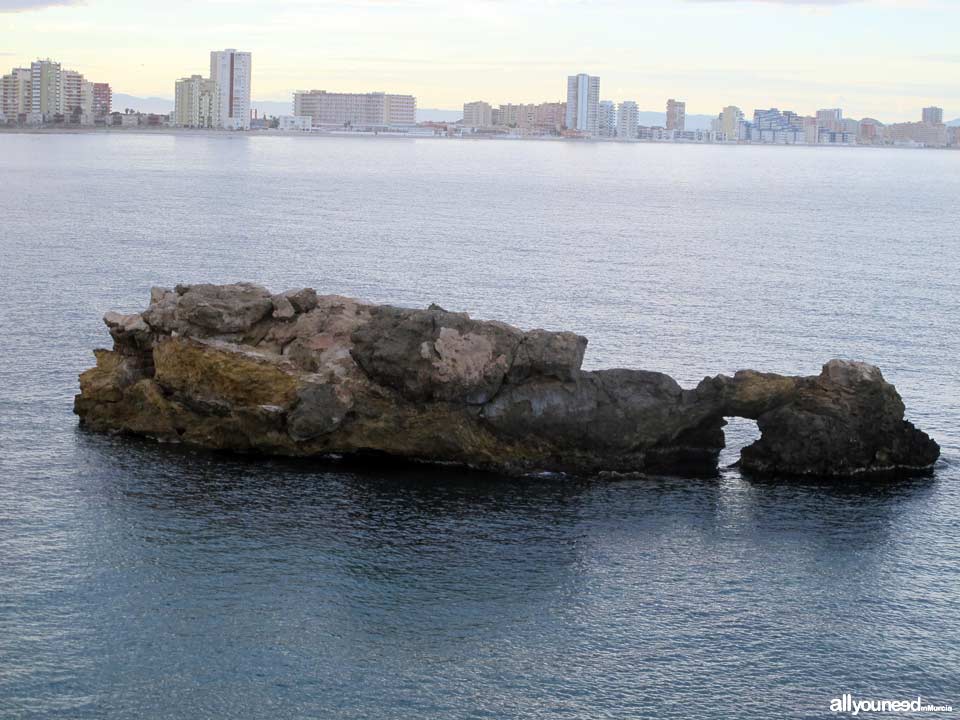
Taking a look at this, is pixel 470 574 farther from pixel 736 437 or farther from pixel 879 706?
pixel 736 437

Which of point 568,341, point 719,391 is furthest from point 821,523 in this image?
point 568,341

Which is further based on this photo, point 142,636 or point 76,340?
point 76,340

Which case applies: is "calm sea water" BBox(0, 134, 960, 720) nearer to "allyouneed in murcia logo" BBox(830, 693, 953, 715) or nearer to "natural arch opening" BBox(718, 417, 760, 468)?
"natural arch opening" BBox(718, 417, 760, 468)

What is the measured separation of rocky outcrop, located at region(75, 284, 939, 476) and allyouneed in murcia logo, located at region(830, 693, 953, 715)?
1730 cm

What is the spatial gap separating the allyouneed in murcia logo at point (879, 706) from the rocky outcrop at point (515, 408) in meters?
17.3

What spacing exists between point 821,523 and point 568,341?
458 inches

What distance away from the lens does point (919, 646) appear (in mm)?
33438

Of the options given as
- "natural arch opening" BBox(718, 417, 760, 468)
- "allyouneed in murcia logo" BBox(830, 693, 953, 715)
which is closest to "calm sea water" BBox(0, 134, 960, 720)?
"natural arch opening" BBox(718, 417, 760, 468)

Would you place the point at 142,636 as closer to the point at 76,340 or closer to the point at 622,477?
the point at 622,477

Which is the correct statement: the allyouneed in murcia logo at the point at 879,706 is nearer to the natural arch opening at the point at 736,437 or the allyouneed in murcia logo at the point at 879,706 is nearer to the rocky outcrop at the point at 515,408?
the rocky outcrop at the point at 515,408

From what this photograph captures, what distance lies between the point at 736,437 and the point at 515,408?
10.4 meters

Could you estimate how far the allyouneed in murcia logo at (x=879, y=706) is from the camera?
30.2m

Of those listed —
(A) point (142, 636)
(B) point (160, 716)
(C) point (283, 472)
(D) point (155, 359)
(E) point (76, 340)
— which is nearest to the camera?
(B) point (160, 716)

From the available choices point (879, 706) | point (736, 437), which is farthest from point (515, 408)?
point (879, 706)
